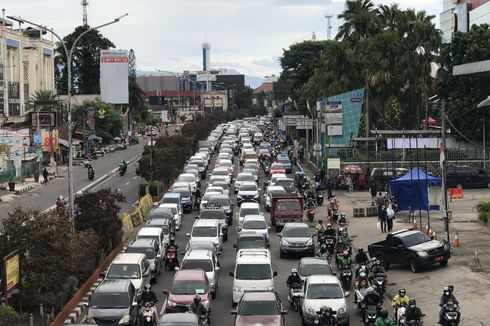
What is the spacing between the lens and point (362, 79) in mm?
81500

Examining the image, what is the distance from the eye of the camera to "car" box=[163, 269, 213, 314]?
76.4 ft

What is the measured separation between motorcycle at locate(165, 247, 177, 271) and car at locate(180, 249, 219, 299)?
140 inches

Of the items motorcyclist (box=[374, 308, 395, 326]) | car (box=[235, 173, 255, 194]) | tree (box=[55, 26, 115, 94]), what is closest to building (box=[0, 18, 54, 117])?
tree (box=[55, 26, 115, 94])

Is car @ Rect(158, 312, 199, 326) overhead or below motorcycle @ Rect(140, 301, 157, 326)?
overhead

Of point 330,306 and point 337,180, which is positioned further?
point 337,180

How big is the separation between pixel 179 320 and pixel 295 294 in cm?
630

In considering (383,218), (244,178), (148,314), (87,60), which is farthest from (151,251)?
(87,60)

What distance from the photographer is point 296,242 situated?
34000 millimetres

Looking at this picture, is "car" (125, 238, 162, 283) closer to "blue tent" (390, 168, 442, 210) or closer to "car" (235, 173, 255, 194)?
"blue tent" (390, 168, 442, 210)

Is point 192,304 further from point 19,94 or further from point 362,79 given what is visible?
point 19,94

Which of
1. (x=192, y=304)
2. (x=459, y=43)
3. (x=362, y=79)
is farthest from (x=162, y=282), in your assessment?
(x=362, y=79)

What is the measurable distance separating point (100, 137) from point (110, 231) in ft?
249

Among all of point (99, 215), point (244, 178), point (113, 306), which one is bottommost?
point (113, 306)

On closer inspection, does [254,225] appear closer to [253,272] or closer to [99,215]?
[99,215]
